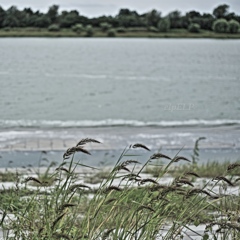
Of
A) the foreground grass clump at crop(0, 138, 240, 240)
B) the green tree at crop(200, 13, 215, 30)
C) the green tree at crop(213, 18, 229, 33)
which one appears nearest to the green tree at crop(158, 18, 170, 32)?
the green tree at crop(200, 13, 215, 30)

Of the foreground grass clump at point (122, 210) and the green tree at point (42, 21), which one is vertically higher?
the green tree at point (42, 21)

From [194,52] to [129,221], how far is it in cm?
1601

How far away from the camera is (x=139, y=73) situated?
637 inches

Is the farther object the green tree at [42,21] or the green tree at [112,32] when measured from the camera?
the green tree at [112,32]

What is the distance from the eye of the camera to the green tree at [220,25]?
8.27 meters

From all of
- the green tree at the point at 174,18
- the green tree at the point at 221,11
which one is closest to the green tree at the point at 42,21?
the green tree at the point at 174,18

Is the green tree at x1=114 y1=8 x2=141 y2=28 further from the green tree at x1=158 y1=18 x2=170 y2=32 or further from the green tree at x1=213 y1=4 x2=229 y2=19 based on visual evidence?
the green tree at x1=213 y1=4 x2=229 y2=19

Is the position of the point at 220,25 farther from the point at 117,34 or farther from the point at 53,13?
the point at 117,34

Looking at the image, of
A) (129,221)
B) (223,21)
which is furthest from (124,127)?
(129,221)

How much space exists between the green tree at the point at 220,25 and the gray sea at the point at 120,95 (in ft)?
4.21

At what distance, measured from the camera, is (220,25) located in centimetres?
848

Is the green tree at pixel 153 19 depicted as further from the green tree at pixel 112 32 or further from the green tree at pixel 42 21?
the green tree at pixel 42 21

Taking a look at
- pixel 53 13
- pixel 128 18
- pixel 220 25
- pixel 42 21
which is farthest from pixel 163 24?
pixel 220 25

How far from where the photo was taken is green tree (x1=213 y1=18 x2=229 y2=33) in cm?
827
